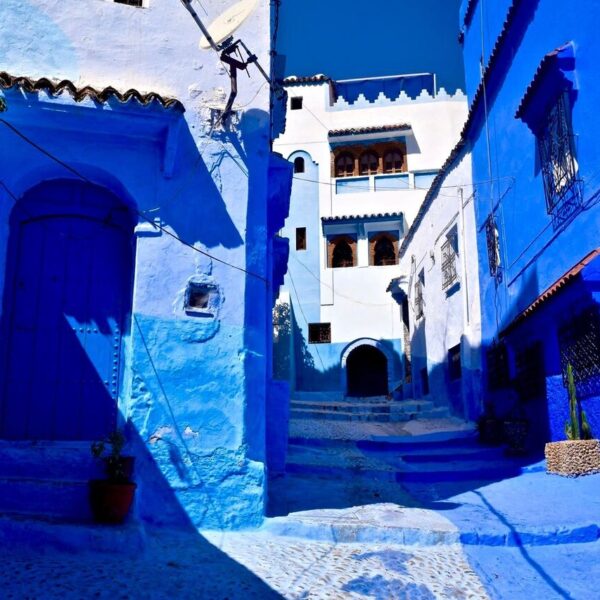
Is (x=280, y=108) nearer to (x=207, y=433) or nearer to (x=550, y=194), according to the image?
(x=550, y=194)

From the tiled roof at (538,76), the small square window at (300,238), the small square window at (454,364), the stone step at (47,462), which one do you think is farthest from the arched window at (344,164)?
the stone step at (47,462)

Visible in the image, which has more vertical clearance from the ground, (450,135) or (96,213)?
(450,135)

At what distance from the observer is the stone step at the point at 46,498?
5531mm

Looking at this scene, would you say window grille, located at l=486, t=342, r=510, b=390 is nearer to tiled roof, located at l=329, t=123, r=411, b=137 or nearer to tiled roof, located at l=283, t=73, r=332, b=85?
tiled roof, located at l=329, t=123, r=411, b=137

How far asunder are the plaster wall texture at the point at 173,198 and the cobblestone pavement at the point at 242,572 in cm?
69

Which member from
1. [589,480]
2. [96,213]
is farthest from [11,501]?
[589,480]

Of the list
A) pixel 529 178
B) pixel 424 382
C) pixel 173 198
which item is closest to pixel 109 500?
pixel 173 198

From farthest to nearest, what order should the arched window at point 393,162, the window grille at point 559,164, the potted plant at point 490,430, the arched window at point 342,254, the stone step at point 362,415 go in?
the arched window at point 393,162, the arched window at point 342,254, the stone step at point 362,415, the potted plant at point 490,430, the window grille at point 559,164

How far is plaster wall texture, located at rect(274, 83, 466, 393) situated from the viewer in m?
22.8

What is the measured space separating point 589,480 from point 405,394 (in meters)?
13.0

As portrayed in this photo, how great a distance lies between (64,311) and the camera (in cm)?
658

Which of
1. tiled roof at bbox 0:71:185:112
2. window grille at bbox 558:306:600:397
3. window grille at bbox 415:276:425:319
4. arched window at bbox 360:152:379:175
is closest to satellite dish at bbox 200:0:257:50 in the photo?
tiled roof at bbox 0:71:185:112

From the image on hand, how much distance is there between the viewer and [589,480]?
7.32 m

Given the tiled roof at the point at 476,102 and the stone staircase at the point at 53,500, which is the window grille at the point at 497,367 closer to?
the tiled roof at the point at 476,102
